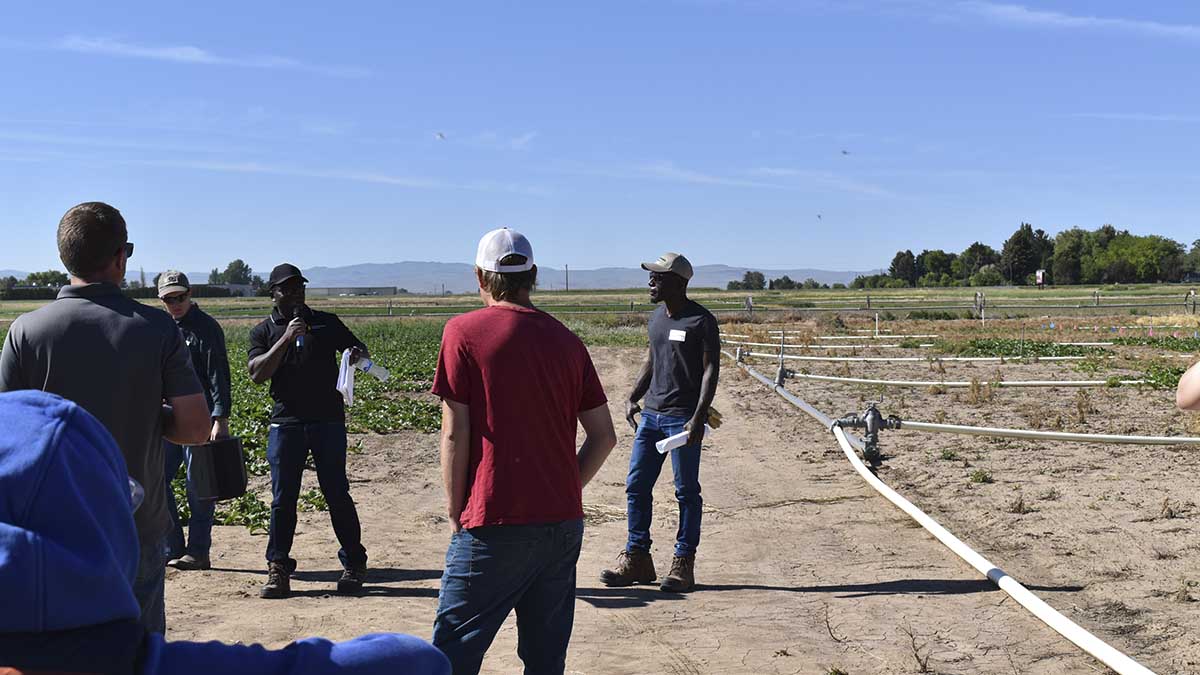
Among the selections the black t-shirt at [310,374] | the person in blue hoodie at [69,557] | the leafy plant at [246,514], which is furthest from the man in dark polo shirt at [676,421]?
the person in blue hoodie at [69,557]

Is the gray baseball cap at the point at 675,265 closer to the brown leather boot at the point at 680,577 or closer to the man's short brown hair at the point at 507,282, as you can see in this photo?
the brown leather boot at the point at 680,577

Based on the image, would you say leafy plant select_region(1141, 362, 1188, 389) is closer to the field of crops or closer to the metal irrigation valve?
the metal irrigation valve

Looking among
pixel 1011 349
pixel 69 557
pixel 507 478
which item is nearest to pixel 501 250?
pixel 507 478

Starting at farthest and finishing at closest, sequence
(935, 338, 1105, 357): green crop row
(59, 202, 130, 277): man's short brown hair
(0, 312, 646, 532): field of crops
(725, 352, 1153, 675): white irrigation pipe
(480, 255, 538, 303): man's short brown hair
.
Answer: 1. (935, 338, 1105, 357): green crop row
2. (0, 312, 646, 532): field of crops
3. (725, 352, 1153, 675): white irrigation pipe
4. (480, 255, 538, 303): man's short brown hair
5. (59, 202, 130, 277): man's short brown hair

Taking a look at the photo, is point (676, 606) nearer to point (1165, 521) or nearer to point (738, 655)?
point (738, 655)

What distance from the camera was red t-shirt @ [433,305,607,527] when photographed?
396cm

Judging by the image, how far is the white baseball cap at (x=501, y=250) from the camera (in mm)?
4133

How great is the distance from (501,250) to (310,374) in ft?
10.9

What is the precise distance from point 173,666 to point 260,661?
12 centimetres

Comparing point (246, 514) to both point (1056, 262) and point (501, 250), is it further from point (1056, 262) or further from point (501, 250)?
point (1056, 262)

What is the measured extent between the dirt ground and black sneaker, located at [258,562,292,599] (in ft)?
0.34

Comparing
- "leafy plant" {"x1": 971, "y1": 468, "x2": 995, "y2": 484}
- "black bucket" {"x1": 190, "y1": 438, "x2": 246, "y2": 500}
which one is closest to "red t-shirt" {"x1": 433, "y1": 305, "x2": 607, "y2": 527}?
"black bucket" {"x1": 190, "y1": 438, "x2": 246, "y2": 500}

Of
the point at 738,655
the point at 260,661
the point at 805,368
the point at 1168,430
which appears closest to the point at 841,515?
the point at 738,655

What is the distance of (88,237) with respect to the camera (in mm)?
3941
